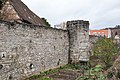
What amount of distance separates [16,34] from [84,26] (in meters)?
6.73

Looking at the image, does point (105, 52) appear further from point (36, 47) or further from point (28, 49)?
point (28, 49)

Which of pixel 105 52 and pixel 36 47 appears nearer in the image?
pixel 36 47

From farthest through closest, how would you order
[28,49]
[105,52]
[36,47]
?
[105,52] < [36,47] < [28,49]

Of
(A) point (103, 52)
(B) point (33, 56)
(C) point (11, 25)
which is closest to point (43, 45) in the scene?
(B) point (33, 56)

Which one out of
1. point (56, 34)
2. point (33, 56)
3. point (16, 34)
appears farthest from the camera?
point (56, 34)

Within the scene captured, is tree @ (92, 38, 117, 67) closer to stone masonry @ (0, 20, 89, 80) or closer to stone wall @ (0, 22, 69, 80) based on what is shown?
stone masonry @ (0, 20, 89, 80)

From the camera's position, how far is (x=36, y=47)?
12.5 metres

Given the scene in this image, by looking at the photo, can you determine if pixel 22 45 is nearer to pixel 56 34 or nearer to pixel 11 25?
pixel 11 25

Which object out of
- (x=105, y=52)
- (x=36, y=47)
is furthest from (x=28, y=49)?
(x=105, y=52)

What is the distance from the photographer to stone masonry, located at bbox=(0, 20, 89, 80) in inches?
399

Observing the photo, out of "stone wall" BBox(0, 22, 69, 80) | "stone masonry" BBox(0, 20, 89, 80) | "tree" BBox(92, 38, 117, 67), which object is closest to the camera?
"stone wall" BBox(0, 22, 69, 80)

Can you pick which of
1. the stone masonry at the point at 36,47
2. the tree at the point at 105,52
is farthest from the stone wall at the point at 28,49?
the tree at the point at 105,52

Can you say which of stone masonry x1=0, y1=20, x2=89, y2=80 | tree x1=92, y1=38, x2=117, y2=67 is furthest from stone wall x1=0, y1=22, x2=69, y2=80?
tree x1=92, y1=38, x2=117, y2=67

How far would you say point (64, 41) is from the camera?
16094mm
